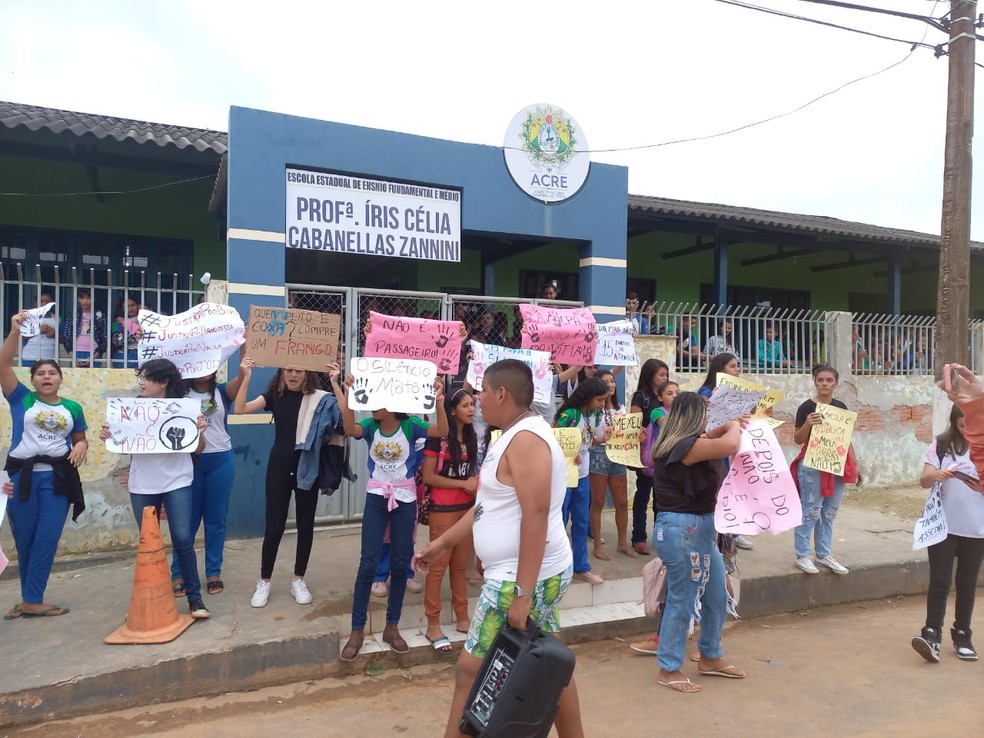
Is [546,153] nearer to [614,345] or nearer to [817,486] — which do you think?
[614,345]

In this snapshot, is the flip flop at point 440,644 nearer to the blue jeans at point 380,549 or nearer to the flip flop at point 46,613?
the blue jeans at point 380,549

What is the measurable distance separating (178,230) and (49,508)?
5866 mm

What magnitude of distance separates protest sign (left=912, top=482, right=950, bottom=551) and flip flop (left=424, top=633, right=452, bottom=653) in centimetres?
312

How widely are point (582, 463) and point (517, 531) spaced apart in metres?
2.96

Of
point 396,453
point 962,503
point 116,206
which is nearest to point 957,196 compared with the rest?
point 962,503

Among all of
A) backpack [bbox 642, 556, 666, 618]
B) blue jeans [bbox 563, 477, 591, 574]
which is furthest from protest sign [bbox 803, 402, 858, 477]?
backpack [bbox 642, 556, 666, 618]

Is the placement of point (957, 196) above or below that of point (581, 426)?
above

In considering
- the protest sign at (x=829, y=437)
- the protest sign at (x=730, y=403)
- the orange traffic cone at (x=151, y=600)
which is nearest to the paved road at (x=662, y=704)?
the orange traffic cone at (x=151, y=600)

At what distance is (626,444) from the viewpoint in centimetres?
610

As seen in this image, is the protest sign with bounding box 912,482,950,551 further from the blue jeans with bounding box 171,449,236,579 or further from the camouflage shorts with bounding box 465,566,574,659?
the blue jeans with bounding box 171,449,236,579

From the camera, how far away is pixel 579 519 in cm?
561

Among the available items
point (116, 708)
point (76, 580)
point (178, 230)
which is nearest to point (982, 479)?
point (116, 708)

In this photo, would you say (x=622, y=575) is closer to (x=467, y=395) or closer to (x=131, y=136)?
(x=467, y=395)

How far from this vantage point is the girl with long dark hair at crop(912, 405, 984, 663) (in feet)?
14.9
